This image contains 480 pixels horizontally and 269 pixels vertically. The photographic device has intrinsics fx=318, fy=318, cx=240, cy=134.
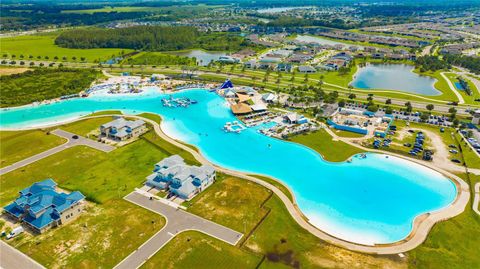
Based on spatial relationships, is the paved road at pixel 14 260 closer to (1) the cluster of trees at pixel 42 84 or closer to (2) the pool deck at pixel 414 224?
(2) the pool deck at pixel 414 224

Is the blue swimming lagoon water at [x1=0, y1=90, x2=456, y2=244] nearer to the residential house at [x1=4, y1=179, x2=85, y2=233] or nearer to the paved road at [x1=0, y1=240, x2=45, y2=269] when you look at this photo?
the residential house at [x1=4, y1=179, x2=85, y2=233]

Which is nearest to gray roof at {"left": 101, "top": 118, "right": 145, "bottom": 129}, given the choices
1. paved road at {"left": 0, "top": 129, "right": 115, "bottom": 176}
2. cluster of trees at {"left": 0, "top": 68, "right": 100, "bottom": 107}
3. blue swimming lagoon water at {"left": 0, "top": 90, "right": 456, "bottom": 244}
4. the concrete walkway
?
paved road at {"left": 0, "top": 129, "right": 115, "bottom": 176}

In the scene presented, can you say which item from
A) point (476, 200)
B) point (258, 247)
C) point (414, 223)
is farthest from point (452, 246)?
point (258, 247)

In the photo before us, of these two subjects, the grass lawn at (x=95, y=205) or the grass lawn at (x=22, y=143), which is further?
the grass lawn at (x=22, y=143)

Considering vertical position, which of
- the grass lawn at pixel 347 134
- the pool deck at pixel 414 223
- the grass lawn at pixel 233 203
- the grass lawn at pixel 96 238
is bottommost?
the grass lawn at pixel 96 238

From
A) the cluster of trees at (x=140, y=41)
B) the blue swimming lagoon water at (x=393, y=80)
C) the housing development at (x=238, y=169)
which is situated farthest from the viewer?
the cluster of trees at (x=140, y=41)

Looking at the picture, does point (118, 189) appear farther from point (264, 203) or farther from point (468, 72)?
point (468, 72)

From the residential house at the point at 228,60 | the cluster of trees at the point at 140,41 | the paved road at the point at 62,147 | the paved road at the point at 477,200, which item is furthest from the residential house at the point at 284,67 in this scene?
the paved road at the point at 477,200
